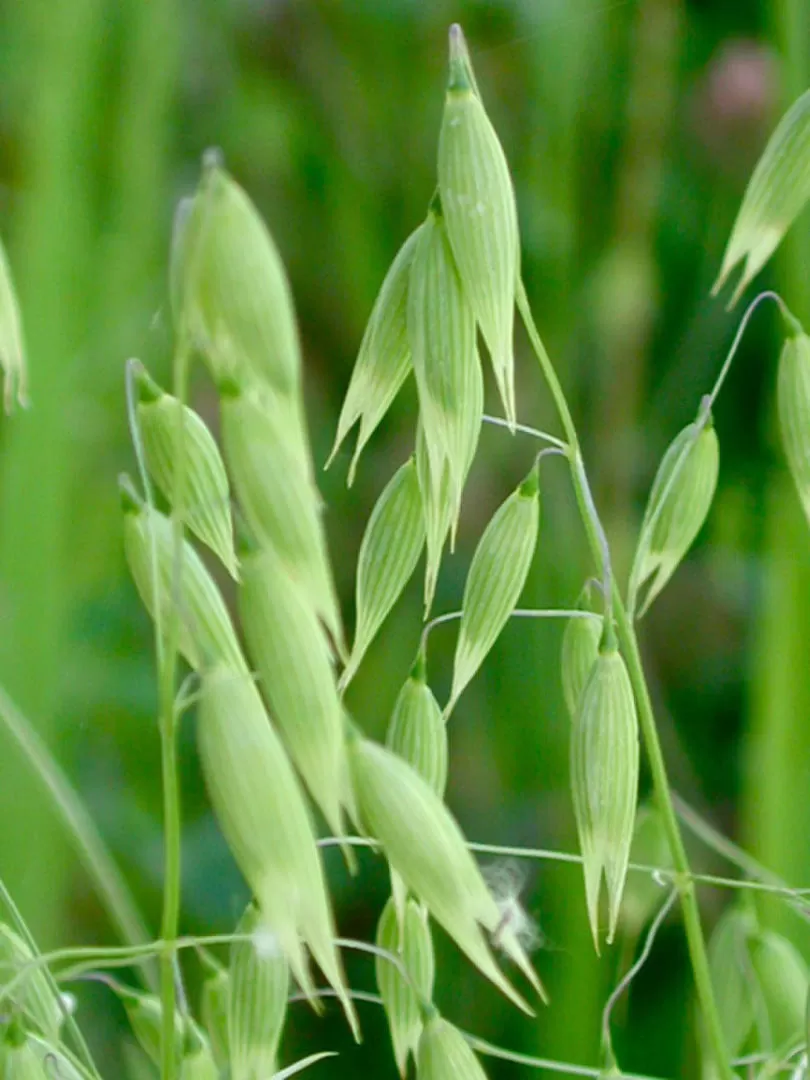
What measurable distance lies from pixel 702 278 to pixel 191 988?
2.21 feet

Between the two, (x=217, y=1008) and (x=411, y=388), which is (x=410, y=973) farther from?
(x=411, y=388)

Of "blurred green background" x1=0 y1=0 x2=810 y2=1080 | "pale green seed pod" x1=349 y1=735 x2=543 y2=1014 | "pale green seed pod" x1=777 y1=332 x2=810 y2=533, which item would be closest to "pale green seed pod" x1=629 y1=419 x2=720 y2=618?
"pale green seed pod" x1=777 y1=332 x2=810 y2=533

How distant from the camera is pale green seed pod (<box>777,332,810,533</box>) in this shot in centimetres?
53

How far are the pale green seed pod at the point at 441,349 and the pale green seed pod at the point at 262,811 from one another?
98mm

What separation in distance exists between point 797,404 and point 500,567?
0.44 ft

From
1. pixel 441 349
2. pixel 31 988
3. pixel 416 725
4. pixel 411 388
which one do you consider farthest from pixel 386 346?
pixel 411 388

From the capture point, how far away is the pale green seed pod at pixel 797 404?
53cm

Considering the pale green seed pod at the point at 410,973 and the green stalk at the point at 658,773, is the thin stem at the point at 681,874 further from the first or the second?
the pale green seed pod at the point at 410,973

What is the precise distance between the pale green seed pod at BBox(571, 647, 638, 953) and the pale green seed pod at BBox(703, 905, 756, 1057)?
18cm

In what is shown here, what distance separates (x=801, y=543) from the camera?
34.6 inches

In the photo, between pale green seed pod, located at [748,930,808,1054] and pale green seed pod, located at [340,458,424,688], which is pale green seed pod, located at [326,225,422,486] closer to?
pale green seed pod, located at [340,458,424,688]

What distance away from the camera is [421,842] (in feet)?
1.35

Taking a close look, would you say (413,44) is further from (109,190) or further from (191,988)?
(191,988)

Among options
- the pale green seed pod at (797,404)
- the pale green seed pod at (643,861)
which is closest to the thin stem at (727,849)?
the pale green seed pod at (643,861)
